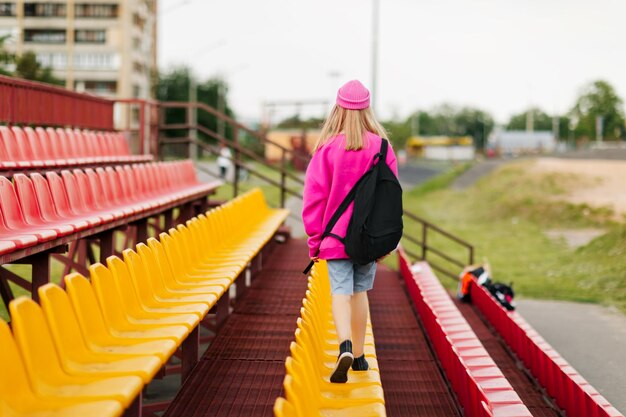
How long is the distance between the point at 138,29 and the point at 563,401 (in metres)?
78.6

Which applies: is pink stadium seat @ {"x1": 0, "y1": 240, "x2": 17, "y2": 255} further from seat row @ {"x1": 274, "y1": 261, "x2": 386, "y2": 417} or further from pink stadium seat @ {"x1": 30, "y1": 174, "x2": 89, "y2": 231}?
seat row @ {"x1": 274, "y1": 261, "x2": 386, "y2": 417}

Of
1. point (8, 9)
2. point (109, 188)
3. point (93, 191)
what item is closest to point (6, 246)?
point (93, 191)

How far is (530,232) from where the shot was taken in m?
27.2

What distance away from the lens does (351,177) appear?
15.5ft

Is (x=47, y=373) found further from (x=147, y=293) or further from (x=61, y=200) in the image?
(x=61, y=200)

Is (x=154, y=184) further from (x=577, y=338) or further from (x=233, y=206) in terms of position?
(x=577, y=338)

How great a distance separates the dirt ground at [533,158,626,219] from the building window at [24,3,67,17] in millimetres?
47792

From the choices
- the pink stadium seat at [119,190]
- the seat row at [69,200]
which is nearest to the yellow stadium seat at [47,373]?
the seat row at [69,200]

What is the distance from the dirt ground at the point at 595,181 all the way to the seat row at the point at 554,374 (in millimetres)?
19177

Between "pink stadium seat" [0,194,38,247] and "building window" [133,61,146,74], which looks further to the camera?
"building window" [133,61,146,74]

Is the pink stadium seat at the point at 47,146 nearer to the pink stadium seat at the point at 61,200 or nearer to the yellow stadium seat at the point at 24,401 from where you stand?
the pink stadium seat at the point at 61,200

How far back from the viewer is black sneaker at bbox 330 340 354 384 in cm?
439

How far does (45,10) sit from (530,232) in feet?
195

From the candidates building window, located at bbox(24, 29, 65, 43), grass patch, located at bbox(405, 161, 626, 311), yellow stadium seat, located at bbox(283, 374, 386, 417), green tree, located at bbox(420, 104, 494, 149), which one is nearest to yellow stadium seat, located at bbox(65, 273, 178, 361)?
yellow stadium seat, located at bbox(283, 374, 386, 417)
